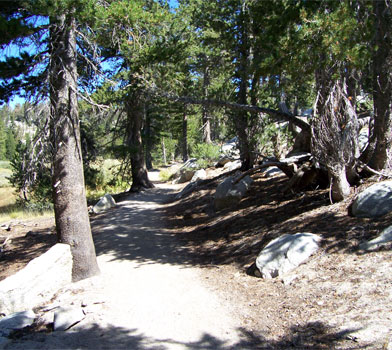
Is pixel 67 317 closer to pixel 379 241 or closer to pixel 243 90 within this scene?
pixel 379 241

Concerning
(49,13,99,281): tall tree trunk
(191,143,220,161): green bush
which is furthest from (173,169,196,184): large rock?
(49,13,99,281): tall tree trunk

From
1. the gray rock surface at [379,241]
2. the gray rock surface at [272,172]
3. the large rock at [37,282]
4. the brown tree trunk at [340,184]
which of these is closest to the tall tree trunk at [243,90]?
the gray rock surface at [272,172]

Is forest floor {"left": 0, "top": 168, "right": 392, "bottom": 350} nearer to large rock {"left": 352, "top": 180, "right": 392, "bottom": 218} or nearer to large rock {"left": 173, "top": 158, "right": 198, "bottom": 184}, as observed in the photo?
large rock {"left": 352, "top": 180, "right": 392, "bottom": 218}

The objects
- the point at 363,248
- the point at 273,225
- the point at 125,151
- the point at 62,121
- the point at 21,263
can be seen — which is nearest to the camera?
the point at 363,248

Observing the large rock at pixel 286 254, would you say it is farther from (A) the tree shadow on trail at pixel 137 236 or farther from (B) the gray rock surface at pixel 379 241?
(A) the tree shadow on trail at pixel 137 236

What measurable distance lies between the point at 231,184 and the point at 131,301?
6.06 meters

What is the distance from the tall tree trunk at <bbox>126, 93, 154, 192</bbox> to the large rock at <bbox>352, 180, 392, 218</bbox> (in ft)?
26.8

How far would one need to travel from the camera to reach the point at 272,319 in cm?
433

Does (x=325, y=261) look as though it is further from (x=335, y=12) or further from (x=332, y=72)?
(x=335, y=12)

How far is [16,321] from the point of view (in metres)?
4.83

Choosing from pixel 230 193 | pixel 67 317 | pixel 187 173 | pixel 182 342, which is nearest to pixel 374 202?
pixel 182 342

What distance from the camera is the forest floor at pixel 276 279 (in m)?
3.81

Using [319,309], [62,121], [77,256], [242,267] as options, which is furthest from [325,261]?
[62,121]

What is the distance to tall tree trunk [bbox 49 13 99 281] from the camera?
6.28m
